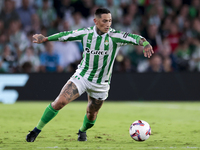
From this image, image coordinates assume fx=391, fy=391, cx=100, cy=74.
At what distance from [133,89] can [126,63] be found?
90 cm

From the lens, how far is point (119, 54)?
520 inches

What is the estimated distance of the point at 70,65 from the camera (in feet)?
41.9

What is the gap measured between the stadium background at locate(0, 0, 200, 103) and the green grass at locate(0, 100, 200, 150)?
0.52 meters

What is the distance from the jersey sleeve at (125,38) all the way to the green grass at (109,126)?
60.0 inches

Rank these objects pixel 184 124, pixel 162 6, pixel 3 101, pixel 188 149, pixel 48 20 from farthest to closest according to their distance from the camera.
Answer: pixel 162 6, pixel 48 20, pixel 3 101, pixel 184 124, pixel 188 149

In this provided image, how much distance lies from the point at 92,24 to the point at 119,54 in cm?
160

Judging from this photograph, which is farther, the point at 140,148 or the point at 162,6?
the point at 162,6

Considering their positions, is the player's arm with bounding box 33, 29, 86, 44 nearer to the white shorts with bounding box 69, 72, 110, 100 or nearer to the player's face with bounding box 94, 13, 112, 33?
the player's face with bounding box 94, 13, 112, 33

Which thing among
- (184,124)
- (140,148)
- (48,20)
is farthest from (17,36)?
(140,148)

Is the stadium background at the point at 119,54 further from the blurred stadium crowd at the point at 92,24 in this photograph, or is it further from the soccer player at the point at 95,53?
the soccer player at the point at 95,53

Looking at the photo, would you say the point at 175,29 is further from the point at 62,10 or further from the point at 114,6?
the point at 62,10

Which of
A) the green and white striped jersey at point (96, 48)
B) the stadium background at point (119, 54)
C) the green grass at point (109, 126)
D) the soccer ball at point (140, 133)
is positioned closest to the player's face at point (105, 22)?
the green and white striped jersey at point (96, 48)

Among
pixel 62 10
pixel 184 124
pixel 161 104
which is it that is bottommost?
pixel 161 104

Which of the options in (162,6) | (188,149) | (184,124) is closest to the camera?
(188,149)
